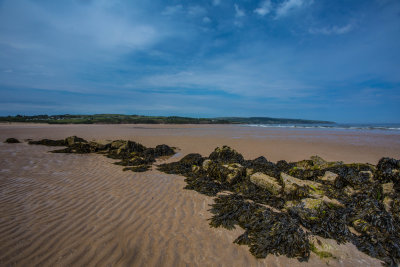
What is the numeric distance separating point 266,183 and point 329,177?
2.15m

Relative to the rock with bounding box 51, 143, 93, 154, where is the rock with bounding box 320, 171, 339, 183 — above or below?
above

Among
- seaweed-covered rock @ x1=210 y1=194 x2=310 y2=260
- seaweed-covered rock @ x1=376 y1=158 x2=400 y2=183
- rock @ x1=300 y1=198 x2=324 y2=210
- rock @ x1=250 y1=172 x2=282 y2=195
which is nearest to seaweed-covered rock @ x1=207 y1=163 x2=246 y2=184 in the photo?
rock @ x1=250 y1=172 x2=282 y2=195

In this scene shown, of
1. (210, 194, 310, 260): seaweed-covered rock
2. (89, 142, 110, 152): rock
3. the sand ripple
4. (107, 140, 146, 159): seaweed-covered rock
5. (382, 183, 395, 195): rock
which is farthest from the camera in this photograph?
(89, 142, 110, 152): rock

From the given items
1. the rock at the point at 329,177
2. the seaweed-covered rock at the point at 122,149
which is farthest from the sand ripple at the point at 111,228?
the seaweed-covered rock at the point at 122,149

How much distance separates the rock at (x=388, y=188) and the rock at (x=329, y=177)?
3.70ft

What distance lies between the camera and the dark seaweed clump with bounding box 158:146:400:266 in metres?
3.08

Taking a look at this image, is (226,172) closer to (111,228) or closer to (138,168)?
(111,228)

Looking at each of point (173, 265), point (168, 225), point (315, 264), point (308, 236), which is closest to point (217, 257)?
point (173, 265)

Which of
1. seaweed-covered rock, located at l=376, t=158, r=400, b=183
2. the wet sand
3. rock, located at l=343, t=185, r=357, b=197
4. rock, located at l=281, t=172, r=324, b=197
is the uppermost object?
seaweed-covered rock, located at l=376, t=158, r=400, b=183

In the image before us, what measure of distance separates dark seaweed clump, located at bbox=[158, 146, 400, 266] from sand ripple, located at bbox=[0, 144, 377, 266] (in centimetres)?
25

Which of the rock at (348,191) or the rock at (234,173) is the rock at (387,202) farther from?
the rock at (234,173)

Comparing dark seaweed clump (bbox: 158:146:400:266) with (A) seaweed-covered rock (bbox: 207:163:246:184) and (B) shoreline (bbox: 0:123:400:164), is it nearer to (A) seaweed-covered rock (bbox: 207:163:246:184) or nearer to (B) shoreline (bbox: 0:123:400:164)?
(A) seaweed-covered rock (bbox: 207:163:246:184)

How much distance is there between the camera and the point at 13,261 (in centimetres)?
251

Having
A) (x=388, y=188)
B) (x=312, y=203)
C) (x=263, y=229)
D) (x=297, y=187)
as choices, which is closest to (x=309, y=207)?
(x=312, y=203)
